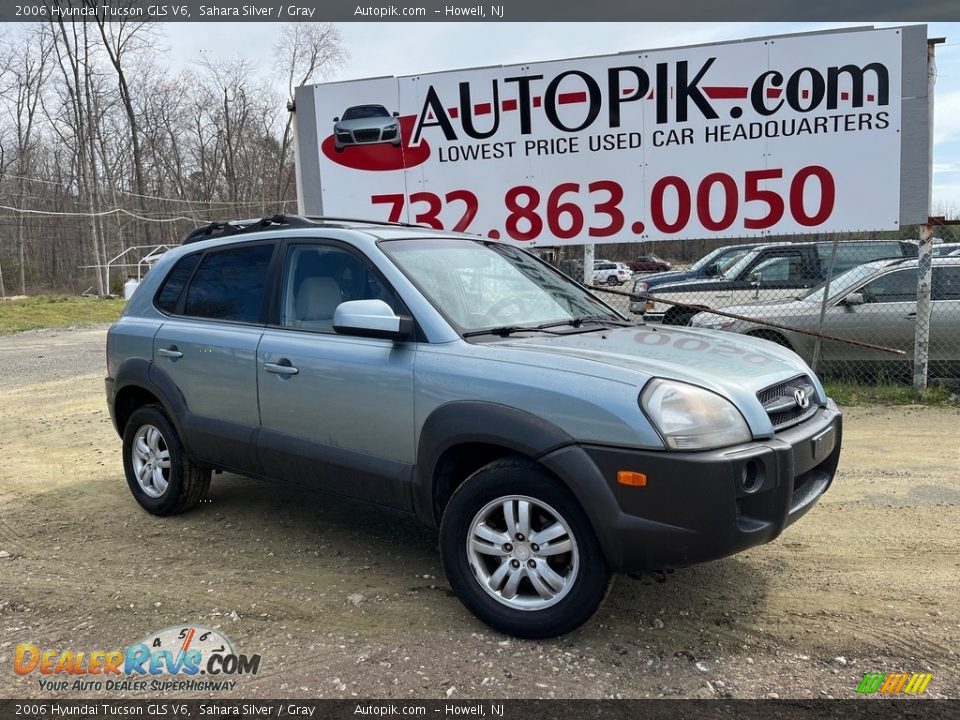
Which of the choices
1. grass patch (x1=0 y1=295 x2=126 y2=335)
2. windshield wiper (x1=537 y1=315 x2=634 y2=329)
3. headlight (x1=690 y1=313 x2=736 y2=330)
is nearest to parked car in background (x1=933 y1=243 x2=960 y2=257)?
headlight (x1=690 y1=313 x2=736 y2=330)

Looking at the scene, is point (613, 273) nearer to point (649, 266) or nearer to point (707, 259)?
point (649, 266)

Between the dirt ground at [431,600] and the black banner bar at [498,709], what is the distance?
2.3 inches

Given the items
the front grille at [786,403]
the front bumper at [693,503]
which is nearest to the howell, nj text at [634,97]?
the front grille at [786,403]

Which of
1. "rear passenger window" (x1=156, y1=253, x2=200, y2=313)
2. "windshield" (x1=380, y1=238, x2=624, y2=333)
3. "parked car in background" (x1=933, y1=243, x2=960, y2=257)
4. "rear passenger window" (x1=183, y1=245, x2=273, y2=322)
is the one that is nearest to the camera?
"windshield" (x1=380, y1=238, x2=624, y2=333)

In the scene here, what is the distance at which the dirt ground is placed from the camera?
294 cm

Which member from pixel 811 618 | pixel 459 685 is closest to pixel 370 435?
pixel 459 685

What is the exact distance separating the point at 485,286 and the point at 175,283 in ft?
7.43

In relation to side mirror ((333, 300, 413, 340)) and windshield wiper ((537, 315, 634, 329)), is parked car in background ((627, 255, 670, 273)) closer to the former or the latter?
windshield wiper ((537, 315, 634, 329))

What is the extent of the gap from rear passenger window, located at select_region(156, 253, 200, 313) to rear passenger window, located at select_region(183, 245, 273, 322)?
4.0 inches

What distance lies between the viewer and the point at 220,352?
434 cm

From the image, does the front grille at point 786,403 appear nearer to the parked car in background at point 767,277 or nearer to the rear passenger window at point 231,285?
the rear passenger window at point 231,285

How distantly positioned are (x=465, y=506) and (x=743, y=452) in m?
1.17

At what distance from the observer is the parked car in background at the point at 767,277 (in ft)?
30.4

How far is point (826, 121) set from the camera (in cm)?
787
